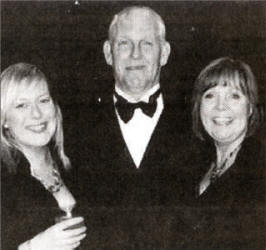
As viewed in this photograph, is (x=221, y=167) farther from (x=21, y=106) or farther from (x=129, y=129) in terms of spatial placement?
(x=21, y=106)

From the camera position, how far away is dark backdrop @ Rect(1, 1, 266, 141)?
1.94m

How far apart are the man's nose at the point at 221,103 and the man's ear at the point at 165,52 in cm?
26

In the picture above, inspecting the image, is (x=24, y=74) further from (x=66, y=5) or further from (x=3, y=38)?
(x=66, y=5)

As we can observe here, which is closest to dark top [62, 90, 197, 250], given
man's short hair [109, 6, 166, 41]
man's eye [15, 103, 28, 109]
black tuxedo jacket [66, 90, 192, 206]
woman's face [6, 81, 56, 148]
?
black tuxedo jacket [66, 90, 192, 206]

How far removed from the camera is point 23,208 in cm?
194

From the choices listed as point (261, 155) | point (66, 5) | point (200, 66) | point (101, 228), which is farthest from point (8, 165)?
point (261, 155)

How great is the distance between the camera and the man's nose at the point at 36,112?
1.93m

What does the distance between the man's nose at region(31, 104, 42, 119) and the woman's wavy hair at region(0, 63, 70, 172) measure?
0.07m

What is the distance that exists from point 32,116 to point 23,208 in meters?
0.37

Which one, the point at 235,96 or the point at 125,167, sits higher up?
the point at 235,96

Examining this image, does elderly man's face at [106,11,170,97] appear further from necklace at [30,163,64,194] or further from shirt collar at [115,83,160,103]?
necklace at [30,163,64,194]

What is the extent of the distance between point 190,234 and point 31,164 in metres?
0.69

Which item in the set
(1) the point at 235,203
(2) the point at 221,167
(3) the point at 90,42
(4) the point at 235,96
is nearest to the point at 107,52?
(3) the point at 90,42

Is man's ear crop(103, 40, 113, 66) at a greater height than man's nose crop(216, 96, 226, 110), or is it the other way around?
man's ear crop(103, 40, 113, 66)
